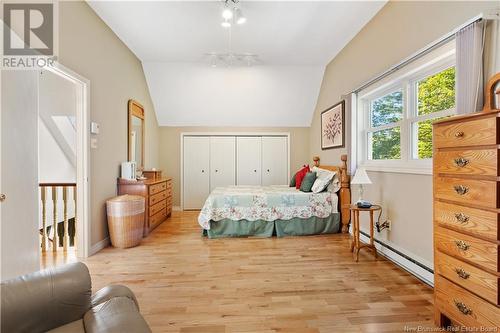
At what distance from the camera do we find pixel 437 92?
8.05 feet

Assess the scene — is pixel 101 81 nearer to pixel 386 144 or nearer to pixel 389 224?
pixel 386 144

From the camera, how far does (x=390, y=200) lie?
9.52 ft

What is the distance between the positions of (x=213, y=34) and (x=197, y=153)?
296cm

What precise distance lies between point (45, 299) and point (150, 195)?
294 centimetres

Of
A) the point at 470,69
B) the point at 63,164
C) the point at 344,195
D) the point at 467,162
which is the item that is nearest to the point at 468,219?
the point at 467,162

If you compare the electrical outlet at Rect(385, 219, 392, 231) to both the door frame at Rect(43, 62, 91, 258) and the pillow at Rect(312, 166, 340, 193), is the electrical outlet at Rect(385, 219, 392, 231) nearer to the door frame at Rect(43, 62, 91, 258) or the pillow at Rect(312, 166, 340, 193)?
the pillow at Rect(312, 166, 340, 193)

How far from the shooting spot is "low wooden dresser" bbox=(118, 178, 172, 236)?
12.5ft

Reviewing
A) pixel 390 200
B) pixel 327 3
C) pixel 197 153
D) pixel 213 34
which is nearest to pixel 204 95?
pixel 197 153

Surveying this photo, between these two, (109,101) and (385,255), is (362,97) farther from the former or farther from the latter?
(109,101)

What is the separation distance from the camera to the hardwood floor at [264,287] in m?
1.78

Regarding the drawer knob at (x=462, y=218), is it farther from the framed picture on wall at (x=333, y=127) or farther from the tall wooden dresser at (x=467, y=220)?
the framed picture on wall at (x=333, y=127)

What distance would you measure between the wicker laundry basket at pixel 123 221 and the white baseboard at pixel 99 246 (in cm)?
11

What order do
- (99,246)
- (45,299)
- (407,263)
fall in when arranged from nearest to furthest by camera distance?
(45,299) → (407,263) → (99,246)

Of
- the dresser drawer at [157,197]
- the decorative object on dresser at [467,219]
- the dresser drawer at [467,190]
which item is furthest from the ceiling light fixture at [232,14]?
the dresser drawer at [157,197]
